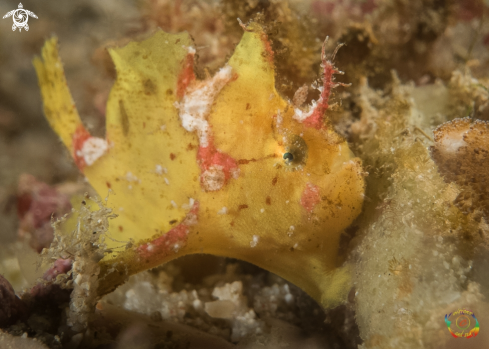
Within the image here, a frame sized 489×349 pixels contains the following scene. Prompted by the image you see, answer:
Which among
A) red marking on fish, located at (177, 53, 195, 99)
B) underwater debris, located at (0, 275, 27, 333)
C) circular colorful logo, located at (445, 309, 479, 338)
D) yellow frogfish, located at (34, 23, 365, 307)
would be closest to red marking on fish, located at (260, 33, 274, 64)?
yellow frogfish, located at (34, 23, 365, 307)

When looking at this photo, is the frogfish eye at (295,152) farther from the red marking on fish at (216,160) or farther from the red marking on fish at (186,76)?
the red marking on fish at (186,76)

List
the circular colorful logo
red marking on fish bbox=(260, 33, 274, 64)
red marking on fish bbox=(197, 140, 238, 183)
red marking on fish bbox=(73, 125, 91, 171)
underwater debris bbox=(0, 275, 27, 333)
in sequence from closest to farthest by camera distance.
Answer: the circular colorful logo → underwater debris bbox=(0, 275, 27, 333) → red marking on fish bbox=(260, 33, 274, 64) → red marking on fish bbox=(197, 140, 238, 183) → red marking on fish bbox=(73, 125, 91, 171)

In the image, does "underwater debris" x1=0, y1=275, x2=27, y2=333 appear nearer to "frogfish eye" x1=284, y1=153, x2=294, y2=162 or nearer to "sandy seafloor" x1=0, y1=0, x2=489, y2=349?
"sandy seafloor" x1=0, y1=0, x2=489, y2=349

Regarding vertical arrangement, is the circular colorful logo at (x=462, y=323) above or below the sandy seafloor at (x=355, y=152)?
below

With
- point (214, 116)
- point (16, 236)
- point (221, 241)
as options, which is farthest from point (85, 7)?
point (16, 236)

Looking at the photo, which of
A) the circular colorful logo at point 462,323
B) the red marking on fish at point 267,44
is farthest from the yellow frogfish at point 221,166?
the circular colorful logo at point 462,323

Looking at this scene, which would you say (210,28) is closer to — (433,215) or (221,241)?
(221,241)
